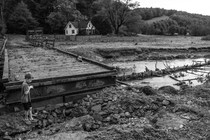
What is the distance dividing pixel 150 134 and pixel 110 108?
1899mm

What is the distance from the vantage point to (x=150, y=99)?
749 cm

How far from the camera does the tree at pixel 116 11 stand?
5684 centimetres

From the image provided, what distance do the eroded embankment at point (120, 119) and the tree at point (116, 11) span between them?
51.0 meters

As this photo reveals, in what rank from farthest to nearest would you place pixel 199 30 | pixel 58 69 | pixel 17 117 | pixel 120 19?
pixel 199 30, pixel 120 19, pixel 58 69, pixel 17 117

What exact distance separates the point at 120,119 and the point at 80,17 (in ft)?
154

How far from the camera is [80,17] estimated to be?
50.6 meters

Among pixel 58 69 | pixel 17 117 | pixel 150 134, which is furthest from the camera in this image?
pixel 58 69

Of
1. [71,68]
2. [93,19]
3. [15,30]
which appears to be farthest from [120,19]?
[71,68]

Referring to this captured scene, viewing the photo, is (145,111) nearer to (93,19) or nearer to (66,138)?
(66,138)

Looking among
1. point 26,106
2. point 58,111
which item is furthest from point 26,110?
point 58,111

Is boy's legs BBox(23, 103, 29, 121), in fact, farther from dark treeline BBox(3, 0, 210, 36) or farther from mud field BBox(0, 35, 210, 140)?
dark treeline BBox(3, 0, 210, 36)

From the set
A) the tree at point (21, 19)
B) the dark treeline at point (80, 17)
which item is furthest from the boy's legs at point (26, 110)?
the tree at point (21, 19)

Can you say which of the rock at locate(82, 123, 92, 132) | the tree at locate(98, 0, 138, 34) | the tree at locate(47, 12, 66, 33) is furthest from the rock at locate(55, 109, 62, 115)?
the tree at locate(98, 0, 138, 34)

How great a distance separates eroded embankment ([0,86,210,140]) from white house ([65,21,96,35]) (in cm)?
5206
